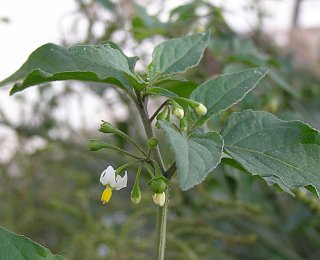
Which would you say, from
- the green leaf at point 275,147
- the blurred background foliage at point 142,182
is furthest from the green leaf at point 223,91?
the blurred background foliage at point 142,182

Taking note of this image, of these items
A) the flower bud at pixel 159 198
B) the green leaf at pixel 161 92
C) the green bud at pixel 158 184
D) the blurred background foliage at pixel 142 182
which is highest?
the green leaf at pixel 161 92

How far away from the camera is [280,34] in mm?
2902

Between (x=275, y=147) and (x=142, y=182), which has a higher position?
(x=275, y=147)

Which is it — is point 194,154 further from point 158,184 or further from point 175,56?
point 175,56

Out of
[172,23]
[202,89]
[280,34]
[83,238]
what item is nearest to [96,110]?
[83,238]

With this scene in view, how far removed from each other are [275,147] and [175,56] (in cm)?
13

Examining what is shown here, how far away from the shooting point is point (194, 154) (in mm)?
382

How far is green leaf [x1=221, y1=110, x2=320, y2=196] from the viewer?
0.42 metres

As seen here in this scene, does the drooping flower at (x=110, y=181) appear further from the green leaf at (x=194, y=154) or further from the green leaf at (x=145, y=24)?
the green leaf at (x=145, y=24)

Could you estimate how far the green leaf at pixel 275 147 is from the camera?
0.42 m

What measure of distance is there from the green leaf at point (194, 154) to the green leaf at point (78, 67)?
6 centimetres

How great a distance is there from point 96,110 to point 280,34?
1.56 m

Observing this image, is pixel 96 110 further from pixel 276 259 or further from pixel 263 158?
pixel 263 158

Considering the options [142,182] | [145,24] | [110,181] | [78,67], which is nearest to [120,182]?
[110,181]
